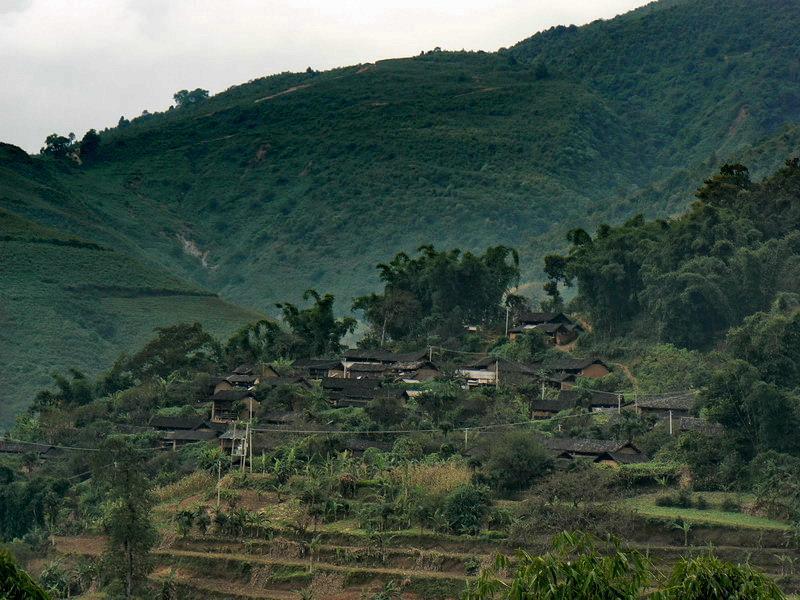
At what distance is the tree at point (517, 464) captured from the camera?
5178 cm

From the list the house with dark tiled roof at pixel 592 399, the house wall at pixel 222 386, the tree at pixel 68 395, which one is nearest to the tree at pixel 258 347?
the house wall at pixel 222 386

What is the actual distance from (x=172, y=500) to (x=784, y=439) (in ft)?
68.2

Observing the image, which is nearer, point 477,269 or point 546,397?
point 546,397

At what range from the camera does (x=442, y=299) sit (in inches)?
3169

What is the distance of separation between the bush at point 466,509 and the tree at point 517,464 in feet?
8.19

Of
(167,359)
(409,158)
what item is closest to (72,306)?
(167,359)

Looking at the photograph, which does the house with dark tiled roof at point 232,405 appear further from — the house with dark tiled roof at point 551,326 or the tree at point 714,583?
the tree at point 714,583

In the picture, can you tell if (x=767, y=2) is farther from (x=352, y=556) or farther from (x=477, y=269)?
(x=352, y=556)

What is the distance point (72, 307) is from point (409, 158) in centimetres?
6220

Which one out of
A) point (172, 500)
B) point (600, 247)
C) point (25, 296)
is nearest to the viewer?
point (172, 500)

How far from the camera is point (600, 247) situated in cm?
7675

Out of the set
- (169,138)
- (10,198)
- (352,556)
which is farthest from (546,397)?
(169,138)

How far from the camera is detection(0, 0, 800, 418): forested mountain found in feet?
484

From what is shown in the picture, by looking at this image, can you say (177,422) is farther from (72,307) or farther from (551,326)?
(72,307)
